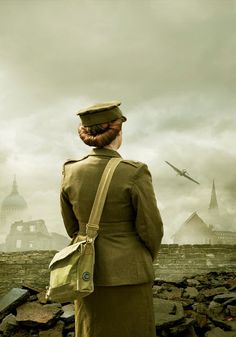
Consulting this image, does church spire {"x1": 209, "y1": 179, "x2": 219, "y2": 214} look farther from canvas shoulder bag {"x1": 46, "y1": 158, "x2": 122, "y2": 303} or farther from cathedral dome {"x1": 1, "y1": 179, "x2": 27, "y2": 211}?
canvas shoulder bag {"x1": 46, "y1": 158, "x2": 122, "y2": 303}

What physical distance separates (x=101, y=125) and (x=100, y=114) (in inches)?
3.1

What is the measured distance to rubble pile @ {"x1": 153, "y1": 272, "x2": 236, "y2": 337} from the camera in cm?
407

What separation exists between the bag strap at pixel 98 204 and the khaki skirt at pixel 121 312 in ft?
1.28

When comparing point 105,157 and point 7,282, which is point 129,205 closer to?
point 105,157

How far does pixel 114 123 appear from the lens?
2412mm

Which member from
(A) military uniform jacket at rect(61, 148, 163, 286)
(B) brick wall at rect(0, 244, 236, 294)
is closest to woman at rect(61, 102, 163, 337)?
(A) military uniform jacket at rect(61, 148, 163, 286)

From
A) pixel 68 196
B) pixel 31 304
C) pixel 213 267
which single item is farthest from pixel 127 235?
pixel 213 267

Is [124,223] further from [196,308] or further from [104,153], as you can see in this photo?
[196,308]

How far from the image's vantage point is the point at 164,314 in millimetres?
4312

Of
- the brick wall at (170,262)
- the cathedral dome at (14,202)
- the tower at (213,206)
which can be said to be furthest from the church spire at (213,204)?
the brick wall at (170,262)

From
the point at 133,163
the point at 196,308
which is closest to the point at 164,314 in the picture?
the point at 196,308

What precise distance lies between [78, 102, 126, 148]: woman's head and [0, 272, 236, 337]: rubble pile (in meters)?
2.64

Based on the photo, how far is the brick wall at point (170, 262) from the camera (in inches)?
271

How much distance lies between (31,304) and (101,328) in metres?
3.23
